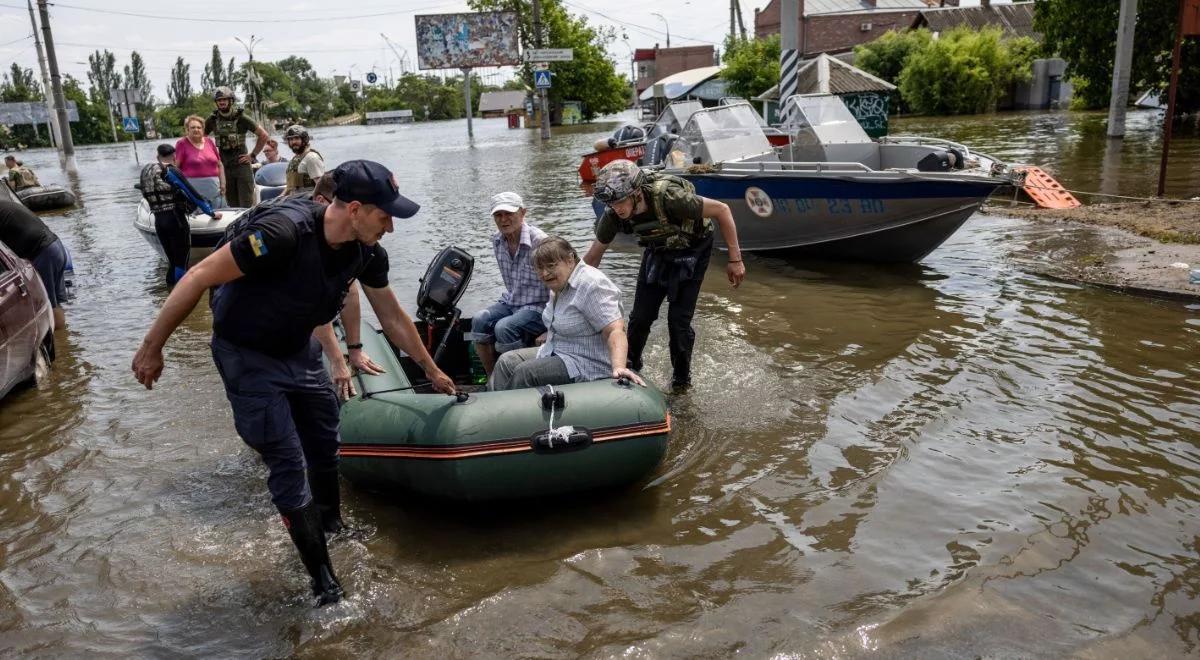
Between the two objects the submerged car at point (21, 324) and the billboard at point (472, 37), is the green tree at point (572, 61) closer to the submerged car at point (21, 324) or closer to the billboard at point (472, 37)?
the billboard at point (472, 37)

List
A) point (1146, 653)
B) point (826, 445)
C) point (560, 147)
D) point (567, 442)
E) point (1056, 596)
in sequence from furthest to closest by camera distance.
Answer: point (560, 147)
point (826, 445)
point (567, 442)
point (1056, 596)
point (1146, 653)

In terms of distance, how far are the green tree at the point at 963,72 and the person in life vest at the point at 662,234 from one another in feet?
118

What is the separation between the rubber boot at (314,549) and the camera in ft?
11.5

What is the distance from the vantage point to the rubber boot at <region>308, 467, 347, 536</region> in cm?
397

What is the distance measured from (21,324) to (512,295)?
12.1 ft

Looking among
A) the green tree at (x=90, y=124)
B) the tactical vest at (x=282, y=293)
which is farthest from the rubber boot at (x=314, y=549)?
the green tree at (x=90, y=124)

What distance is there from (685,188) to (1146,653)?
3.53 meters

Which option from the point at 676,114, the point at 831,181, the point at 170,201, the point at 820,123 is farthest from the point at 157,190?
the point at 676,114

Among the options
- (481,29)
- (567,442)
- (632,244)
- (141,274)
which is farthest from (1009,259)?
(481,29)

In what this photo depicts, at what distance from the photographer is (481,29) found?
188 ft

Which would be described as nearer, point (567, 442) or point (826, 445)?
point (567, 442)

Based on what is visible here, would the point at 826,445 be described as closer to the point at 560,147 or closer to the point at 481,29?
the point at 560,147

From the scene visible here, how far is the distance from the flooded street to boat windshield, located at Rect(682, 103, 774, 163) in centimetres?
391

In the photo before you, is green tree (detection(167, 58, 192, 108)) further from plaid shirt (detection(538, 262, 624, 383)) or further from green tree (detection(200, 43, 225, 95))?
plaid shirt (detection(538, 262, 624, 383))
